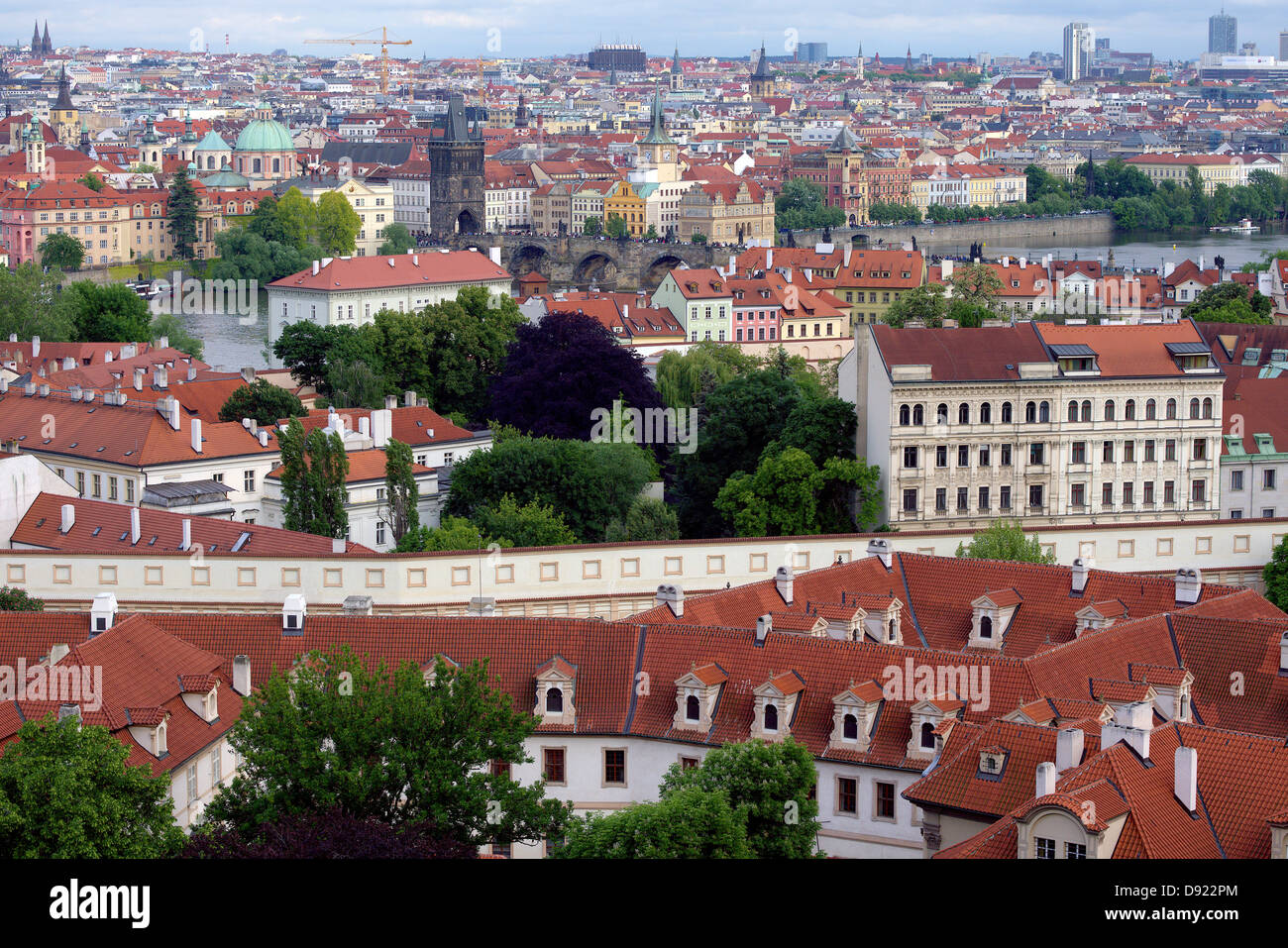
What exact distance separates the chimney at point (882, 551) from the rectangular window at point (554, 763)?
6002mm

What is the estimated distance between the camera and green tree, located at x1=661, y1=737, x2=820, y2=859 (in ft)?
51.3

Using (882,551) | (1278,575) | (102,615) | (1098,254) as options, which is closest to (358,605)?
(102,615)

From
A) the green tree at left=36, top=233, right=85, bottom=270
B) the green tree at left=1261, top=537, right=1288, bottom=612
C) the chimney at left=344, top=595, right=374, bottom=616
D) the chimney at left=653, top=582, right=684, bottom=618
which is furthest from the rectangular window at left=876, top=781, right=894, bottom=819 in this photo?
the green tree at left=36, top=233, right=85, bottom=270

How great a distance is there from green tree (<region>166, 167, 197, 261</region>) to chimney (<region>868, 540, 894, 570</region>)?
8153cm

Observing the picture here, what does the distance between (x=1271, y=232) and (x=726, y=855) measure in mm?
127530

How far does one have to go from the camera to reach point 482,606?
2253 centimetres

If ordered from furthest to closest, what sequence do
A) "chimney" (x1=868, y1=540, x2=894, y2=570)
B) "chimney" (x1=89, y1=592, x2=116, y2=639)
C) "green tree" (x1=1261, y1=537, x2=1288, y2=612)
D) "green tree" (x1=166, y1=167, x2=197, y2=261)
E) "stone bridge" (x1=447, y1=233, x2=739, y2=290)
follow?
"green tree" (x1=166, y1=167, x2=197, y2=261) < "stone bridge" (x1=447, y1=233, x2=739, y2=290) < "green tree" (x1=1261, y1=537, x2=1288, y2=612) < "chimney" (x1=868, y1=540, x2=894, y2=570) < "chimney" (x1=89, y1=592, x2=116, y2=639)

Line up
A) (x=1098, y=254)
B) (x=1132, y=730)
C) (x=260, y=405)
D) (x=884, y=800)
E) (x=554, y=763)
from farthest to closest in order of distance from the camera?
(x=1098, y=254) < (x=260, y=405) < (x=554, y=763) < (x=884, y=800) < (x=1132, y=730)

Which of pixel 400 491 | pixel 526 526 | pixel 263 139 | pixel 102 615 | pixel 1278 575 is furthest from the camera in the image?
pixel 263 139

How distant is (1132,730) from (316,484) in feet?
69.0

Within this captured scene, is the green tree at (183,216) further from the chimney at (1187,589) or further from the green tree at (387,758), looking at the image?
the green tree at (387,758)

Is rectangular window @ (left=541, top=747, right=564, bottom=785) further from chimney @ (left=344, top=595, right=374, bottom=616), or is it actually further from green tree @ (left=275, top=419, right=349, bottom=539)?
green tree @ (left=275, top=419, right=349, bottom=539)

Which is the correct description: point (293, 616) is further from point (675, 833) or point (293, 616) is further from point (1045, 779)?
point (1045, 779)
